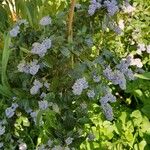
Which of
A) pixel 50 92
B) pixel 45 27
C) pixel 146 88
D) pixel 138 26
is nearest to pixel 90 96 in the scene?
pixel 50 92

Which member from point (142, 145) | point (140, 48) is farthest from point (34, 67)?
point (140, 48)

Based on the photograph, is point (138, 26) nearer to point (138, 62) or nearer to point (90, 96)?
point (138, 62)

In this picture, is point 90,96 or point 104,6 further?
point 104,6

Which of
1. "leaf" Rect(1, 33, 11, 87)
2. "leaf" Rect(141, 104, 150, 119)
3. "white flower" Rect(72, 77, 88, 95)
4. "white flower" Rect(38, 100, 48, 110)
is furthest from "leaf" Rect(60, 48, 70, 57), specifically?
"leaf" Rect(141, 104, 150, 119)

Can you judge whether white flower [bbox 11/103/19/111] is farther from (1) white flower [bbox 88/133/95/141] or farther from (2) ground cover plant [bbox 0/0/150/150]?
(1) white flower [bbox 88/133/95/141]

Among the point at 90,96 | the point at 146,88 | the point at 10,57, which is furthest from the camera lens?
the point at 146,88

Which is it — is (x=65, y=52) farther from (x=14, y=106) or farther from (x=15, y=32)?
(x=14, y=106)

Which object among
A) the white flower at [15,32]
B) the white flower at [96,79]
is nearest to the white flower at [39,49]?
the white flower at [15,32]
